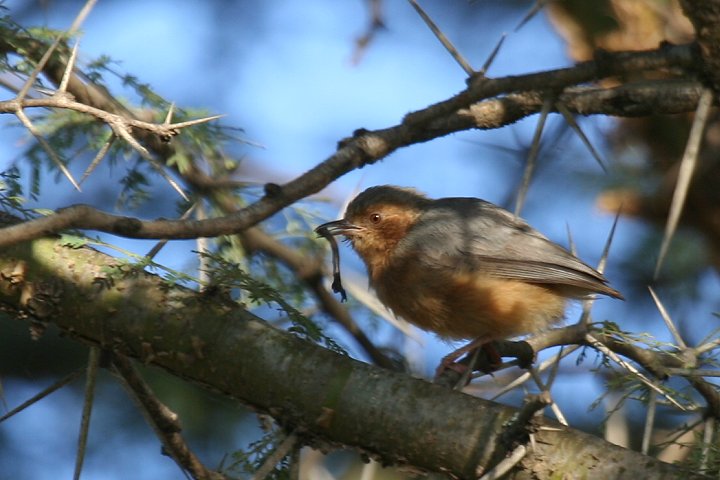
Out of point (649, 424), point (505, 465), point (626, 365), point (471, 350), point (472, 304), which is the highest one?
point (472, 304)

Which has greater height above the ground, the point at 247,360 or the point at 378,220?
the point at 378,220

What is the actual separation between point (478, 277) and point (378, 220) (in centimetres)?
112

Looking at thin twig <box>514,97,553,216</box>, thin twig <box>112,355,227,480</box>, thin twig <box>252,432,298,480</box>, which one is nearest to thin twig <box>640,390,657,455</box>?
thin twig <box>514,97,553,216</box>

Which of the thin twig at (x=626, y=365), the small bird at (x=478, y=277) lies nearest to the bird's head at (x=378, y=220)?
the small bird at (x=478, y=277)

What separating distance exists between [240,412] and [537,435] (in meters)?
3.33

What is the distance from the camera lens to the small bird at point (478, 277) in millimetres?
5262

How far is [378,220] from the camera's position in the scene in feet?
20.6

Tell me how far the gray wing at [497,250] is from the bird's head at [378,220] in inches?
12.1

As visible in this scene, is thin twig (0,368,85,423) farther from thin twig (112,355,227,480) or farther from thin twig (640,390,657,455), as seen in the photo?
thin twig (640,390,657,455)

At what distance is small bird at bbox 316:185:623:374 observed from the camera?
5262 millimetres

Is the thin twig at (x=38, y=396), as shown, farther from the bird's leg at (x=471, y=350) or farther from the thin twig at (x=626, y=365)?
the bird's leg at (x=471, y=350)

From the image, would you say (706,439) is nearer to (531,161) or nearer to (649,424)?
(649,424)

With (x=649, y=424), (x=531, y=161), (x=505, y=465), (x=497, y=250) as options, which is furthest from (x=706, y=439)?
(x=497, y=250)

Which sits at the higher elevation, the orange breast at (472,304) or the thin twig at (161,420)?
the orange breast at (472,304)
